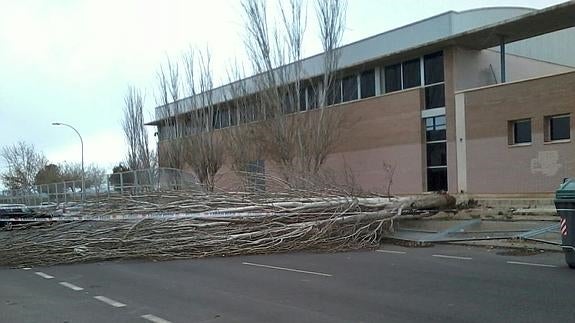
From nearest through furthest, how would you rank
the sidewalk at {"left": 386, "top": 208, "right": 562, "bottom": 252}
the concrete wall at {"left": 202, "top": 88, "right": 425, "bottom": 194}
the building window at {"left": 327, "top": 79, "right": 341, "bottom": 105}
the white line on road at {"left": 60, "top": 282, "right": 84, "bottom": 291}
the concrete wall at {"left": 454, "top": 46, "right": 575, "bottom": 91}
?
the white line on road at {"left": 60, "top": 282, "right": 84, "bottom": 291}
the sidewalk at {"left": 386, "top": 208, "right": 562, "bottom": 252}
the concrete wall at {"left": 454, "top": 46, "right": 575, "bottom": 91}
the concrete wall at {"left": 202, "top": 88, "right": 425, "bottom": 194}
the building window at {"left": 327, "top": 79, "right": 341, "bottom": 105}

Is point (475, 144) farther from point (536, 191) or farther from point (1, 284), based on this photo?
point (1, 284)

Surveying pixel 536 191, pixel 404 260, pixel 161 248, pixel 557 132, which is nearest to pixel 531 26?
pixel 557 132

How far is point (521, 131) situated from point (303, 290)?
19494 millimetres

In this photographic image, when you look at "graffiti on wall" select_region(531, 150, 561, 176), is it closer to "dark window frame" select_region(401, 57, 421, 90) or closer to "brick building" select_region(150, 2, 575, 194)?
"brick building" select_region(150, 2, 575, 194)

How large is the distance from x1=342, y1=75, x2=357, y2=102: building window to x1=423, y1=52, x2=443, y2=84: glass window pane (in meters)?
5.31

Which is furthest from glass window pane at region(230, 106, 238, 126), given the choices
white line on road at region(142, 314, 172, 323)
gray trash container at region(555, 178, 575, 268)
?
white line on road at region(142, 314, 172, 323)

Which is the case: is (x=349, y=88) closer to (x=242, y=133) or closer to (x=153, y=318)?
(x=242, y=133)

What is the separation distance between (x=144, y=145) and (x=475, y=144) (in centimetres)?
2734

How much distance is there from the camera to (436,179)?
29562 mm

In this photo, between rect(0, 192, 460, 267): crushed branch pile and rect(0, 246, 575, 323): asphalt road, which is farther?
rect(0, 192, 460, 267): crushed branch pile

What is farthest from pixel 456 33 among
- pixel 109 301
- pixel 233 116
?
pixel 109 301

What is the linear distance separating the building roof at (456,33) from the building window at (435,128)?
3.50 metres

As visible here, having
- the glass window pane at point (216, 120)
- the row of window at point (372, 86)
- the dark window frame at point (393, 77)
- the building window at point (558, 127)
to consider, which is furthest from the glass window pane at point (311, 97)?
the building window at point (558, 127)

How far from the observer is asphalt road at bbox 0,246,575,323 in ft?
23.8
